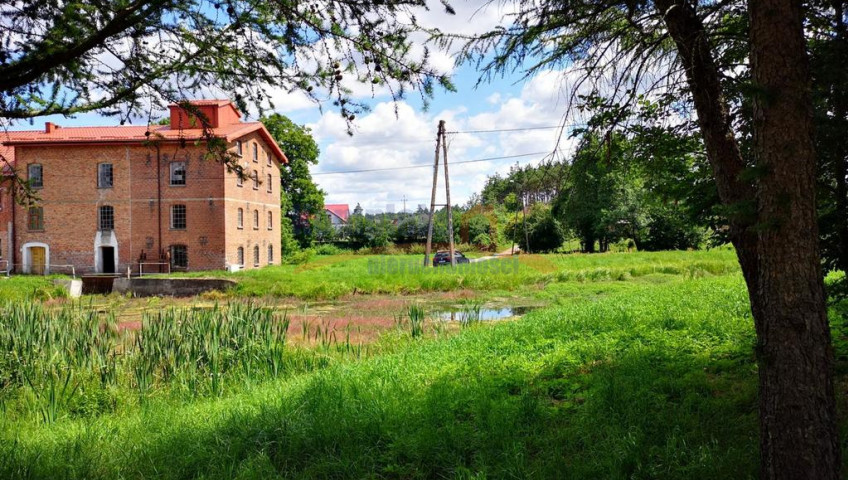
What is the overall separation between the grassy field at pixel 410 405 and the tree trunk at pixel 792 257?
22.5 inches

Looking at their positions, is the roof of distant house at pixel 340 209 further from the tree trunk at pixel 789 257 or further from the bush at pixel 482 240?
the tree trunk at pixel 789 257

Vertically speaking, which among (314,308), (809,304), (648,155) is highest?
(648,155)

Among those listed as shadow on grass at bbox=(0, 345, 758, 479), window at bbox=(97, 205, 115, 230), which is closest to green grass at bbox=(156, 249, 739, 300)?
window at bbox=(97, 205, 115, 230)

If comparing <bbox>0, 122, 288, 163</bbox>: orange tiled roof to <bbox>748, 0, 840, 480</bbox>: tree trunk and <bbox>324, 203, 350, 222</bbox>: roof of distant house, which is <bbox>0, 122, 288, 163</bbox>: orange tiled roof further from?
<bbox>324, 203, 350, 222</bbox>: roof of distant house

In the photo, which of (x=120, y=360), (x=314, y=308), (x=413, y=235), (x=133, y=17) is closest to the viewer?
(x=133, y=17)

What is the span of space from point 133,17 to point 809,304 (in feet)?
15.3

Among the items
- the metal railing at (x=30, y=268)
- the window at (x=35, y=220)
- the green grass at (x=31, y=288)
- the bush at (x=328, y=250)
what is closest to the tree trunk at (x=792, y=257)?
the green grass at (x=31, y=288)

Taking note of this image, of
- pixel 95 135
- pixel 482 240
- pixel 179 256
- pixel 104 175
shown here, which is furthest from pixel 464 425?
pixel 482 240

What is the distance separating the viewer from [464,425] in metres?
4.73

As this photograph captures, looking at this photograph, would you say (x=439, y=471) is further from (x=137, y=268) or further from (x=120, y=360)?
(x=137, y=268)

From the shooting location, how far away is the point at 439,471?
4223 millimetres

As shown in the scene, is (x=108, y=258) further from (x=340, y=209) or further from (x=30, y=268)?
(x=340, y=209)

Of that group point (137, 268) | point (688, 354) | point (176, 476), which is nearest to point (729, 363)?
point (688, 354)

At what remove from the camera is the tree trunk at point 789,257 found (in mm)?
3006
